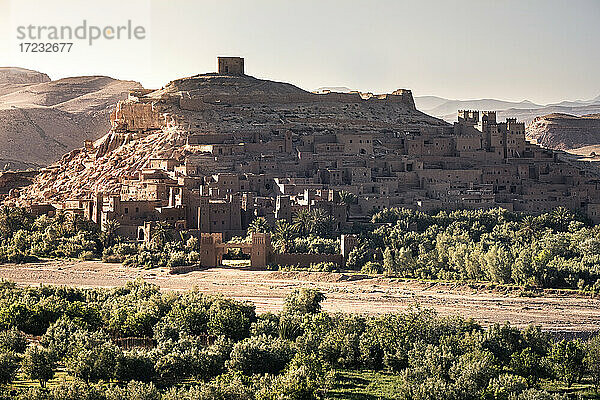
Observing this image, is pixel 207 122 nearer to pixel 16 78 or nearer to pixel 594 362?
pixel 594 362

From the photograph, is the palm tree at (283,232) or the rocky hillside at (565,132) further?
the rocky hillside at (565,132)

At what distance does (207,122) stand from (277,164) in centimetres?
608

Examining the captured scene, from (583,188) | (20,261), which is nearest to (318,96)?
(583,188)

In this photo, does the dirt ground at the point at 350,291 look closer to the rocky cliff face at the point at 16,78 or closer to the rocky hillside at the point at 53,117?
the rocky hillside at the point at 53,117

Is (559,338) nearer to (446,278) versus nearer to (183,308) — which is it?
(446,278)

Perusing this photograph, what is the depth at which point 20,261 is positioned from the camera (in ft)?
109

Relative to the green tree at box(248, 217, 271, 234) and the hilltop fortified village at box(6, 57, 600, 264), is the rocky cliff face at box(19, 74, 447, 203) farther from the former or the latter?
the green tree at box(248, 217, 271, 234)

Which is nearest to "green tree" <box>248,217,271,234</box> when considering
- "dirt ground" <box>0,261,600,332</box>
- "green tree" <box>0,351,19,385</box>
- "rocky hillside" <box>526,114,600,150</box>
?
"dirt ground" <box>0,261,600,332</box>

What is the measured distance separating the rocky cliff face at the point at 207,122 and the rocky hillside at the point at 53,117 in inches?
663

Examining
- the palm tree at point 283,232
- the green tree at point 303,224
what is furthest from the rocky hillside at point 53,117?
the green tree at point 303,224

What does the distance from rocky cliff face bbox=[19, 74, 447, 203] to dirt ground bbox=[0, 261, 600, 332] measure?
774 centimetres

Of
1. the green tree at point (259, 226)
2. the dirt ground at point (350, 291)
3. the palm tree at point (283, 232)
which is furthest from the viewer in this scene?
the green tree at point (259, 226)

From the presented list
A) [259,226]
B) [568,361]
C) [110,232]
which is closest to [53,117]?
[110,232]

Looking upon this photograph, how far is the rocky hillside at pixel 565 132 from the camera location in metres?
71.6
